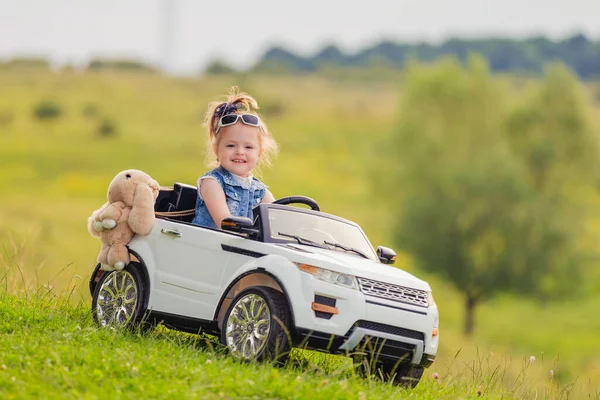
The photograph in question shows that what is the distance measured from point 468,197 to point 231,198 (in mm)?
49902

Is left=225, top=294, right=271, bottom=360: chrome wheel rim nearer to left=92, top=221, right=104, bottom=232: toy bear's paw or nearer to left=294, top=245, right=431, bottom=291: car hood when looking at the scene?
left=294, top=245, right=431, bottom=291: car hood

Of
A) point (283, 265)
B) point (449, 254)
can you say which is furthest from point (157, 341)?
point (449, 254)

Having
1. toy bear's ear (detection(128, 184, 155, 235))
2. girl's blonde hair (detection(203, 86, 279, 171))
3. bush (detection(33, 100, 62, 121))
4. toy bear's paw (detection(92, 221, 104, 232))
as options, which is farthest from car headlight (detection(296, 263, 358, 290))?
bush (detection(33, 100, 62, 121))

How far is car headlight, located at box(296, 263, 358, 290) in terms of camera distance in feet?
27.6

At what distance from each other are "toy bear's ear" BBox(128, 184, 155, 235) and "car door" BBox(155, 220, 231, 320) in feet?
0.44

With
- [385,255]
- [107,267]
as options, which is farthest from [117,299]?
[385,255]

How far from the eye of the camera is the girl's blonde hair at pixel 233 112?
33.8ft

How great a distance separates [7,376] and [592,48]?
16199cm

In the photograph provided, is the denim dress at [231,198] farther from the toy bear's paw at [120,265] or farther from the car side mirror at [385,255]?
the car side mirror at [385,255]

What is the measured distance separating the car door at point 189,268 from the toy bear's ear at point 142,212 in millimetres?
134

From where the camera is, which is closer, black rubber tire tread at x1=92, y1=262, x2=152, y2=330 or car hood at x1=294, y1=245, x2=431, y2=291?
car hood at x1=294, y1=245, x2=431, y2=291

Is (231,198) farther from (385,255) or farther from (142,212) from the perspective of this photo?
(385,255)

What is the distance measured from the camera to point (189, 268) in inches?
372

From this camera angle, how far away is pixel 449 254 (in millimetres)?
59219
